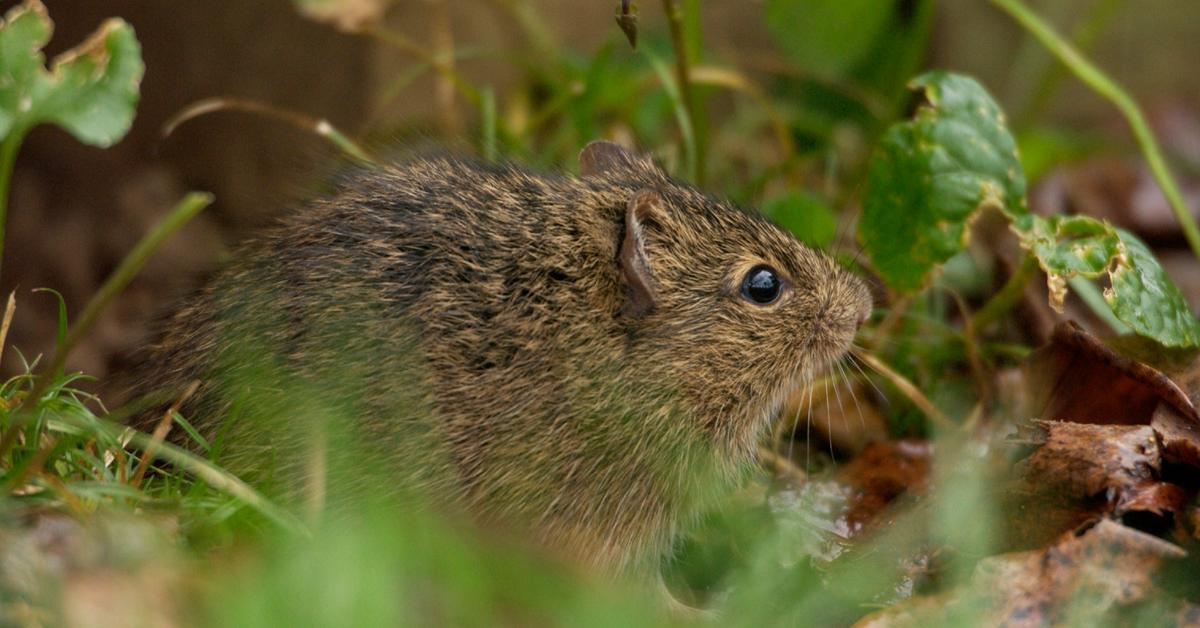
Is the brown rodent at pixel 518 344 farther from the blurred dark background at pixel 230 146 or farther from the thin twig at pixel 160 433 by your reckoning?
the blurred dark background at pixel 230 146

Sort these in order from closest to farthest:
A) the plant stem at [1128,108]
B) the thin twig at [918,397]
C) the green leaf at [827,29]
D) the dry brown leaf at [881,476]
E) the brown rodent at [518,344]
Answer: the brown rodent at [518,344], the dry brown leaf at [881,476], the thin twig at [918,397], the plant stem at [1128,108], the green leaf at [827,29]

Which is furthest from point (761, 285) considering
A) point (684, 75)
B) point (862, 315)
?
point (684, 75)

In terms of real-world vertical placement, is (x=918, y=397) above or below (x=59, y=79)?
below

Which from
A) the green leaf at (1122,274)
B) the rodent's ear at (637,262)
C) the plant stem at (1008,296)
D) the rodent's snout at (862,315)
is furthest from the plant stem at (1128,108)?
the rodent's ear at (637,262)

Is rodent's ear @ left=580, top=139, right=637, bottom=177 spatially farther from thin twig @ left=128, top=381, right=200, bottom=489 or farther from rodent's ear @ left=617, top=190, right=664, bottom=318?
thin twig @ left=128, top=381, right=200, bottom=489

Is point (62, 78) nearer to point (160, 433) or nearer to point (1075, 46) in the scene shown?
point (160, 433)

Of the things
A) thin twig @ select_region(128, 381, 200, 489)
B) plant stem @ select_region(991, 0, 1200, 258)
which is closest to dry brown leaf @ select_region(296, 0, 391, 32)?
thin twig @ select_region(128, 381, 200, 489)

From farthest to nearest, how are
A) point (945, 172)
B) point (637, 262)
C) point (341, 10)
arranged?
point (341, 10), point (945, 172), point (637, 262)

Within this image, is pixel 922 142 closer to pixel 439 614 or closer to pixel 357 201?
pixel 357 201

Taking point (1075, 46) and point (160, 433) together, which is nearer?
point (160, 433)
